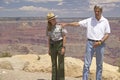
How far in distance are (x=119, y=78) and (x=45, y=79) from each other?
8.68 ft

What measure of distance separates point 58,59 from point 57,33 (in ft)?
2.21

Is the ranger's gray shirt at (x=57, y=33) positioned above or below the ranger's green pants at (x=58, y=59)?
above

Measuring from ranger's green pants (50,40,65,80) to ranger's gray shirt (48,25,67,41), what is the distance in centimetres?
13

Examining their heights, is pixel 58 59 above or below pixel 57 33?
below

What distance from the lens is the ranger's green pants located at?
9203mm

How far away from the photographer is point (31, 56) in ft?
54.6

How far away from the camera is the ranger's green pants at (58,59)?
920 centimetres

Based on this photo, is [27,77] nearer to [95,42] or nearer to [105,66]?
[95,42]

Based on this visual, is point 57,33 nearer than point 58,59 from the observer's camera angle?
Yes

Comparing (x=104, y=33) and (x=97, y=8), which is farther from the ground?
(x=97, y=8)

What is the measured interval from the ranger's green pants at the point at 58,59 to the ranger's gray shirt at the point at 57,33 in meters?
0.13

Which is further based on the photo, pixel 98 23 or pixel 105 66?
pixel 105 66

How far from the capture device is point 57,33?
9078 millimetres

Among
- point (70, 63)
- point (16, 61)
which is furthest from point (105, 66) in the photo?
point (16, 61)
